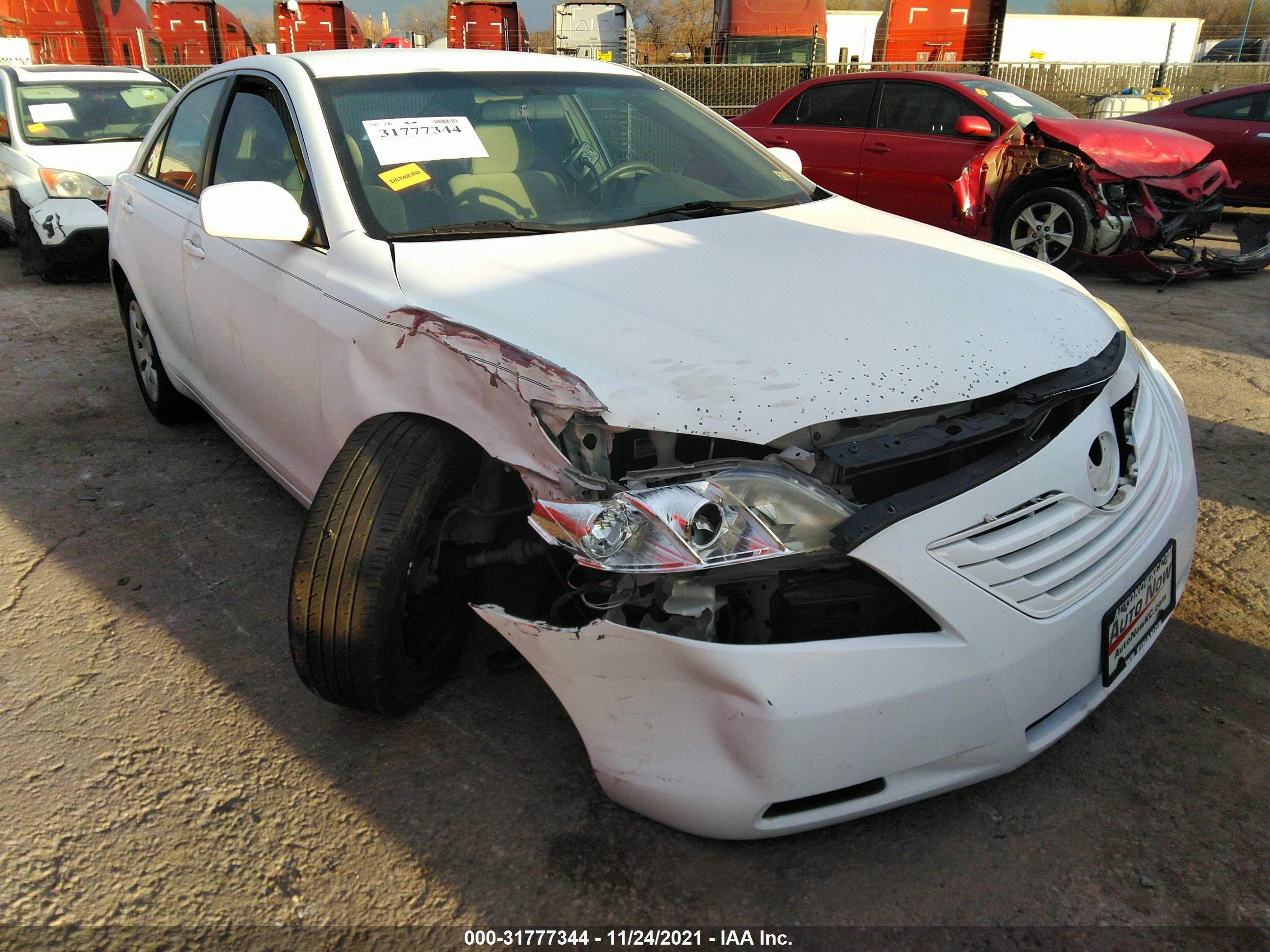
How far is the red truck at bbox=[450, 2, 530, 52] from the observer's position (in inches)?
750

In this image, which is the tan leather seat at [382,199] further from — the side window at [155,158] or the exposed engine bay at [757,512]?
the side window at [155,158]

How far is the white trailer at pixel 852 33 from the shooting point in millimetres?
22281

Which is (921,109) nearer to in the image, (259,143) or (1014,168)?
(1014,168)

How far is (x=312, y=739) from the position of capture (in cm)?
230

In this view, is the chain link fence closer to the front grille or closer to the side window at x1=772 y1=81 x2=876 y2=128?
the side window at x1=772 y1=81 x2=876 y2=128

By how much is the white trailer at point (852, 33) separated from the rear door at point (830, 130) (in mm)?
15353

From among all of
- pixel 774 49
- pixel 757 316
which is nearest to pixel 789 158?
pixel 757 316

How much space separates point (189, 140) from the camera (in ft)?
11.9

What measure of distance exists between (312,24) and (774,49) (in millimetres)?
10598

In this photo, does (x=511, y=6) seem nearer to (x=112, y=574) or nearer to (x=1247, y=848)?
(x=112, y=574)

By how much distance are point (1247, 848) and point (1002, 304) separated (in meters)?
1.24

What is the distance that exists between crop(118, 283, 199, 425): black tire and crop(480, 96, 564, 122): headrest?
1.94 metres

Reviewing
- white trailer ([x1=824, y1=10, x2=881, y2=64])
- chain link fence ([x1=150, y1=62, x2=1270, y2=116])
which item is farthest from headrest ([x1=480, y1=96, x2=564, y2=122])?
white trailer ([x1=824, y1=10, x2=881, y2=64])

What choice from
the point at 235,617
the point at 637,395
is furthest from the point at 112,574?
the point at 637,395
